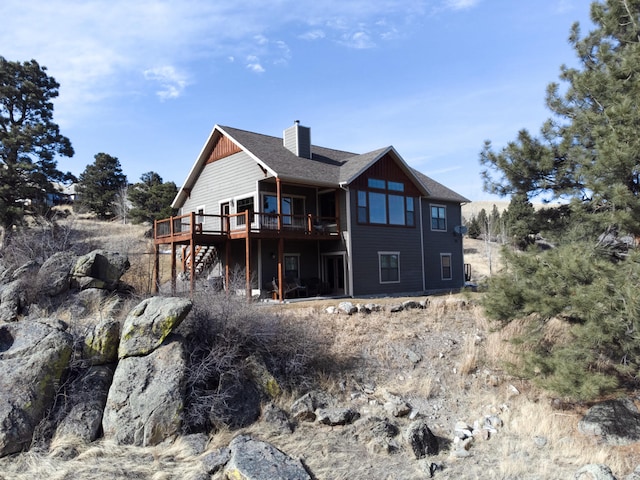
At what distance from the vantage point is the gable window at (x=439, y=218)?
25422mm

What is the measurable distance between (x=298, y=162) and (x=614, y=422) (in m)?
14.9

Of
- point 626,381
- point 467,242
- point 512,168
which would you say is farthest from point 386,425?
point 467,242

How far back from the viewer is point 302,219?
21.1 meters

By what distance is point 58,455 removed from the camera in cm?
875

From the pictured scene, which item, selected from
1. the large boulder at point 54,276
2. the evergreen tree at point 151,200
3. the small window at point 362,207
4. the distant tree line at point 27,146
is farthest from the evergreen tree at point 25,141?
the small window at point 362,207

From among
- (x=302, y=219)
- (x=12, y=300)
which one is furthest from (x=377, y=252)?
(x=12, y=300)

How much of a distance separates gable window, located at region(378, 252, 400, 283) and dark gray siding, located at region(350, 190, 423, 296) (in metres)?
0.19

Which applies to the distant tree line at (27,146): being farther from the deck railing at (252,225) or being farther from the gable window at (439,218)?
the gable window at (439,218)

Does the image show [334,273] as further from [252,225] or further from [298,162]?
[298,162]

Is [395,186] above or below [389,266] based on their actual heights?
above

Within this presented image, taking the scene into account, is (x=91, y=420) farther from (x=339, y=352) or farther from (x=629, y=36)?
(x=629, y=36)

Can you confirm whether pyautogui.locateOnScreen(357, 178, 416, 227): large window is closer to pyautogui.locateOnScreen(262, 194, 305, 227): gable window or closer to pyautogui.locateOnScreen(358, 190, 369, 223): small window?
pyautogui.locateOnScreen(358, 190, 369, 223): small window

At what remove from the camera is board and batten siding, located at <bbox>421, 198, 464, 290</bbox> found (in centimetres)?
2482

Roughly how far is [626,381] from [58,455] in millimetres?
12091
